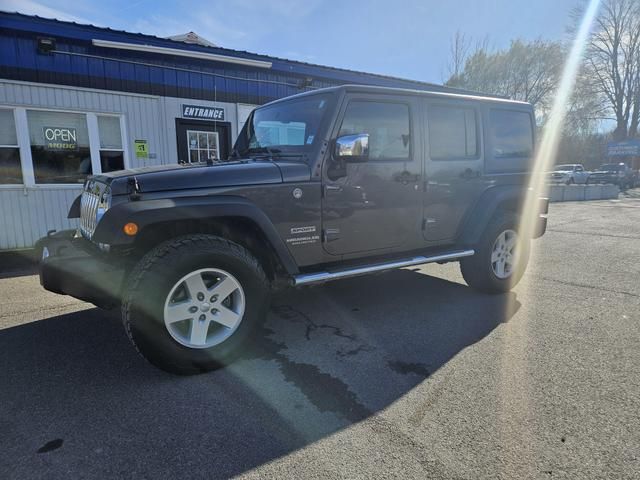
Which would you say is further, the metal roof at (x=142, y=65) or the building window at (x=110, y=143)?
the building window at (x=110, y=143)

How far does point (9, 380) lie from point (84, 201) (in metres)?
1.55

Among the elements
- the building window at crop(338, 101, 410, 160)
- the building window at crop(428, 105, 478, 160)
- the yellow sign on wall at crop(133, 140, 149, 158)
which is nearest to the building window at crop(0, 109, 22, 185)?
the yellow sign on wall at crop(133, 140, 149, 158)

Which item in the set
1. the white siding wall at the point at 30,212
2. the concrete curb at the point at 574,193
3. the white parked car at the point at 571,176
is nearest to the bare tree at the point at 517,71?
the white parked car at the point at 571,176

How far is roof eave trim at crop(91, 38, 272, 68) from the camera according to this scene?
780 centimetres

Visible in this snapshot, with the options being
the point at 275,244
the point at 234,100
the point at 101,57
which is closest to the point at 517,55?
the point at 234,100

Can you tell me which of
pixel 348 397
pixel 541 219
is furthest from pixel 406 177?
pixel 541 219

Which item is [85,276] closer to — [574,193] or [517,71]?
[574,193]

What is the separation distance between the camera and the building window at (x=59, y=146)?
7.79m

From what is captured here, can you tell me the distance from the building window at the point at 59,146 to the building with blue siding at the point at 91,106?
2 centimetres

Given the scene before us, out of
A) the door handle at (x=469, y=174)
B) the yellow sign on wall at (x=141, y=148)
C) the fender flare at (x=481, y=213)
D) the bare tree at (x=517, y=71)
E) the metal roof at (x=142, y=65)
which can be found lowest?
the fender flare at (x=481, y=213)

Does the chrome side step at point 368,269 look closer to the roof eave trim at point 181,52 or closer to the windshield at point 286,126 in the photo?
the windshield at point 286,126

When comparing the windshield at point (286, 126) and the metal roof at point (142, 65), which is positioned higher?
the metal roof at point (142, 65)

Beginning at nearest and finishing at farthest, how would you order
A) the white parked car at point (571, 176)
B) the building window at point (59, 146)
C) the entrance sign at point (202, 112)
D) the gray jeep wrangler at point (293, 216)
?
the gray jeep wrangler at point (293, 216)
the building window at point (59, 146)
the entrance sign at point (202, 112)
the white parked car at point (571, 176)

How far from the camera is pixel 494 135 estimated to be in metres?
4.73
